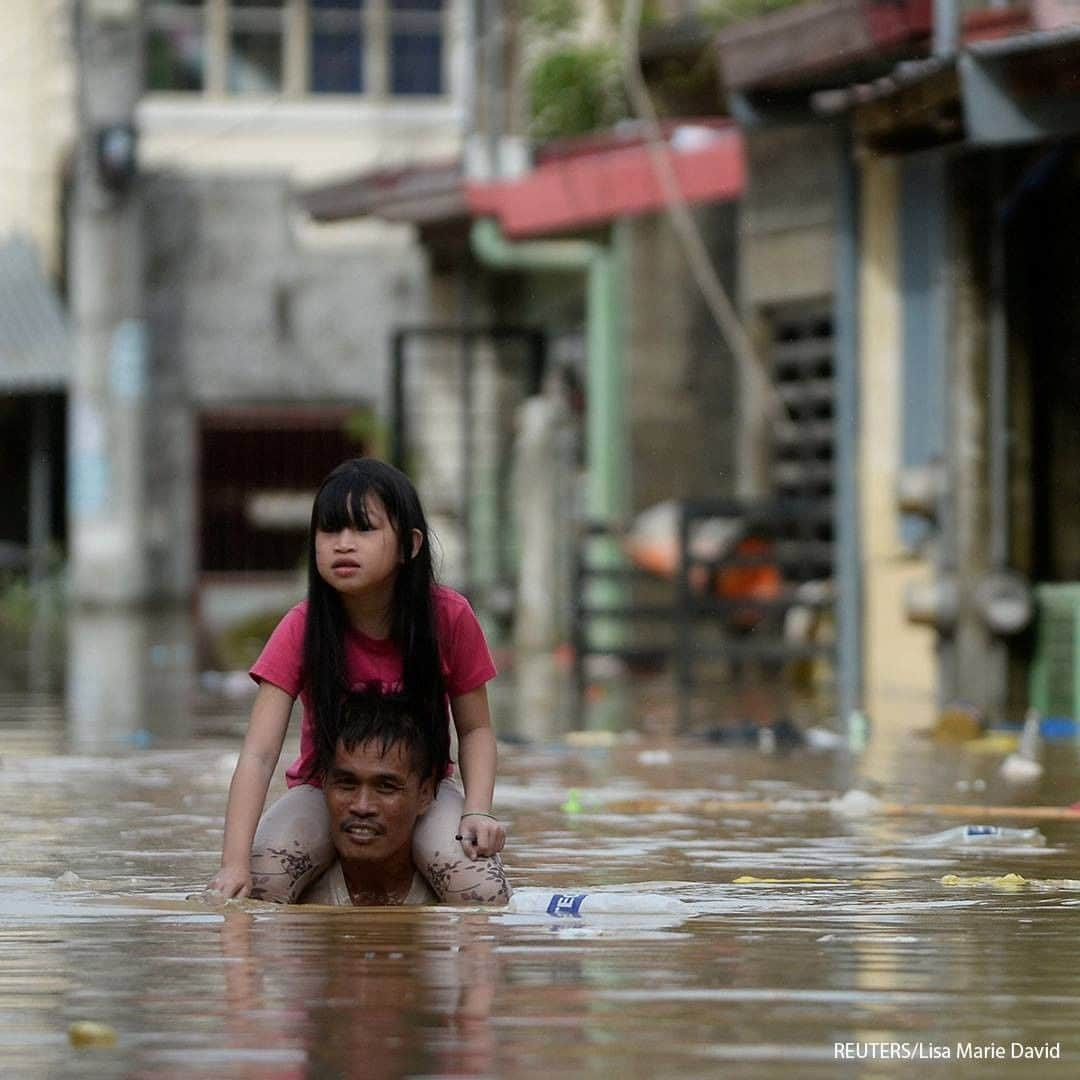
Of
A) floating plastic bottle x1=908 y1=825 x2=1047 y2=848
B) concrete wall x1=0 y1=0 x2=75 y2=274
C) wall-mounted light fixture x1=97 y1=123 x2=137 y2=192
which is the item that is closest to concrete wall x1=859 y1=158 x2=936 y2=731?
floating plastic bottle x1=908 y1=825 x2=1047 y2=848

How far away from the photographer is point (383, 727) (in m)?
7.08

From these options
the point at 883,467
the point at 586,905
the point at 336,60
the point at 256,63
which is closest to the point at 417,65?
the point at 336,60

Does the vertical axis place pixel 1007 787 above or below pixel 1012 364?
below

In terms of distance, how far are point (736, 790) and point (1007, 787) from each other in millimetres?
980

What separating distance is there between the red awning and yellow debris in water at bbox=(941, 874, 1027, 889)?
14547mm

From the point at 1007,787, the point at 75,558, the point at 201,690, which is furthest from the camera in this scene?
the point at 75,558

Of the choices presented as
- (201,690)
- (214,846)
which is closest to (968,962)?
(214,846)

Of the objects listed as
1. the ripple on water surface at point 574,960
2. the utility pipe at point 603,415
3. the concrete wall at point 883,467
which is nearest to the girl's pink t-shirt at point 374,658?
the ripple on water surface at point 574,960

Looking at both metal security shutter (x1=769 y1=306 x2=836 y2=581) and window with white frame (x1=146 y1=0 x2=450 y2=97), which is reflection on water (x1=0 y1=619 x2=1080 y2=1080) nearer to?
metal security shutter (x1=769 y1=306 x2=836 y2=581)

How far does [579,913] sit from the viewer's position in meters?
6.88

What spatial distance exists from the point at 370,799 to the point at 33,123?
33581mm

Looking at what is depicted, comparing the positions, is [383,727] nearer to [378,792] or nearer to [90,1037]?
[378,792]

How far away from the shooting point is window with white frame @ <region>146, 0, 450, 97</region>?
38.5m

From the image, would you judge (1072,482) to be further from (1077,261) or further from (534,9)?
(534,9)
